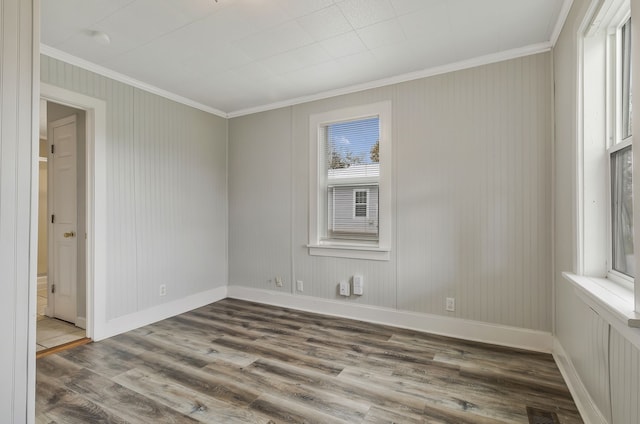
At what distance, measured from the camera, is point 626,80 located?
1.64 m

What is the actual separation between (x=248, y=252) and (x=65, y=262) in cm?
→ 194

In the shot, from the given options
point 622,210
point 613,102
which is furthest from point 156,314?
point 613,102

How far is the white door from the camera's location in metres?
3.25

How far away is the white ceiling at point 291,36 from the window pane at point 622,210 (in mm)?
1176

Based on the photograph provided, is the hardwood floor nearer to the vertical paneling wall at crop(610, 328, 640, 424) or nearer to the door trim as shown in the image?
the door trim

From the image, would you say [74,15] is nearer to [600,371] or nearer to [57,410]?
[57,410]

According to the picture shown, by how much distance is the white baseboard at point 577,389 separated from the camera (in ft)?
5.40

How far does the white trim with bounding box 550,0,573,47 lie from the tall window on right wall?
1.54 feet

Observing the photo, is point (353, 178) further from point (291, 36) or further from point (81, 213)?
point (81, 213)

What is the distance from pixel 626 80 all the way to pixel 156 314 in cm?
421

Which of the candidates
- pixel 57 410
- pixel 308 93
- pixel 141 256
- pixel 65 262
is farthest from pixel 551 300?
pixel 65 262

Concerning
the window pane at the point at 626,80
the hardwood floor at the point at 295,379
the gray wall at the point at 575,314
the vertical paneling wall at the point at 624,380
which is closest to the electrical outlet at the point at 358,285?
the hardwood floor at the point at 295,379

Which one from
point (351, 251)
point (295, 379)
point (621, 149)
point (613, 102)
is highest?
point (613, 102)

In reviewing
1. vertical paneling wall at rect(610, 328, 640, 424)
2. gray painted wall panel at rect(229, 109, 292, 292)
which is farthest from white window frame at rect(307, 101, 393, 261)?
vertical paneling wall at rect(610, 328, 640, 424)
